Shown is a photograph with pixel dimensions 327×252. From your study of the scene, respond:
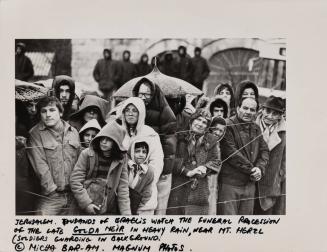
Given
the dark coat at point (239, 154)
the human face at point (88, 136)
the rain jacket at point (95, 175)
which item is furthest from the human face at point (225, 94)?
the human face at point (88, 136)

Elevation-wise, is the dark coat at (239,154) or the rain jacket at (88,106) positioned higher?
the rain jacket at (88,106)

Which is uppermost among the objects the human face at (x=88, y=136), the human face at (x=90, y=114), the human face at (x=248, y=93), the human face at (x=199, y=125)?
the human face at (x=248, y=93)

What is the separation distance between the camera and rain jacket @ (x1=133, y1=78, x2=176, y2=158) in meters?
3.11

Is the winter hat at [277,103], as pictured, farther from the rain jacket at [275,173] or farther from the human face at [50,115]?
the human face at [50,115]

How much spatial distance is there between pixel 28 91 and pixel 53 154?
1.33ft

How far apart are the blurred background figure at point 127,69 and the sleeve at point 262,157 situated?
0.88m

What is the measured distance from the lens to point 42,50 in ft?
10.2

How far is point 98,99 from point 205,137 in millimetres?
683

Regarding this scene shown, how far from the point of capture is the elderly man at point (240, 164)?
3.13 m

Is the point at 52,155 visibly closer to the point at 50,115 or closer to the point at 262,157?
the point at 50,115

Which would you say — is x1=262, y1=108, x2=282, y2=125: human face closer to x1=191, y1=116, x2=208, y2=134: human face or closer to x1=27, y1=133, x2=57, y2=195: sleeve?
x1=191, y1=116, x2=208, y2=134: human face

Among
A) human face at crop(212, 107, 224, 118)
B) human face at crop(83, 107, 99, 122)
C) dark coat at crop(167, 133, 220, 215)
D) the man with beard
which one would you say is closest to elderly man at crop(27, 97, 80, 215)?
human face at crop(83, 107, 99, 122)
